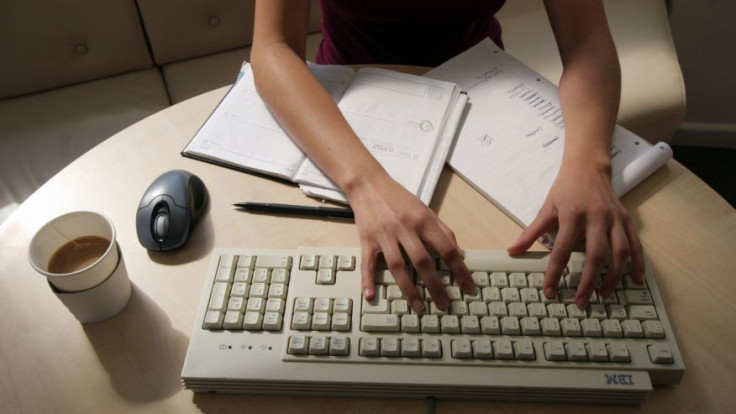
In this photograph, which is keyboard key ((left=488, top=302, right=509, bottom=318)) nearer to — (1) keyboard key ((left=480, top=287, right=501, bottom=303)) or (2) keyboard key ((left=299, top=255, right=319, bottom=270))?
(1) keyboard key ((left=480, top=287, right=501, bottom=303))

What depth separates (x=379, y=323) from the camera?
59 cm

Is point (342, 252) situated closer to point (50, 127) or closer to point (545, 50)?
point (545, 50)

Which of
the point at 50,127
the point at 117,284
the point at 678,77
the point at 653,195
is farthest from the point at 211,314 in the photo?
the point at 678,77

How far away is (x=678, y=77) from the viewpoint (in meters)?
1.28

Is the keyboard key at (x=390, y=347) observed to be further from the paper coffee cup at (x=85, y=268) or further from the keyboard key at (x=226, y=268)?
the paper coffee cup at (x=85, y=268)

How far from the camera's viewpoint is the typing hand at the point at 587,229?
62 centimetres

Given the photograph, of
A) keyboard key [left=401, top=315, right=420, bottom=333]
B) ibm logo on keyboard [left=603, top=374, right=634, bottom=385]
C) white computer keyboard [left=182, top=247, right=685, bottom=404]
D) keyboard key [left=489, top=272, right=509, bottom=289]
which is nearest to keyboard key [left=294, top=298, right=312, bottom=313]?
white computer keyboard [left=182, top=247, right=685, bottom=404]

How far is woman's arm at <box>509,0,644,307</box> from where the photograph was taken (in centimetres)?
63

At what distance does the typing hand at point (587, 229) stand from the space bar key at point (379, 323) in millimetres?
172

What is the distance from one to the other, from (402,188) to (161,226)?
30cm

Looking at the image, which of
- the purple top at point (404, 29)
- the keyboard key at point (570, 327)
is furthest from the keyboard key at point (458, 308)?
the purple top at point (404, 29)

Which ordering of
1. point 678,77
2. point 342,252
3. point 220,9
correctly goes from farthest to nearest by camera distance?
point 220,9 < point 678,77 < point 342,252

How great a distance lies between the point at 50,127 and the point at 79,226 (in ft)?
2.99

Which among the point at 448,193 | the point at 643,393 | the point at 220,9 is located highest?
the point at 220,9
